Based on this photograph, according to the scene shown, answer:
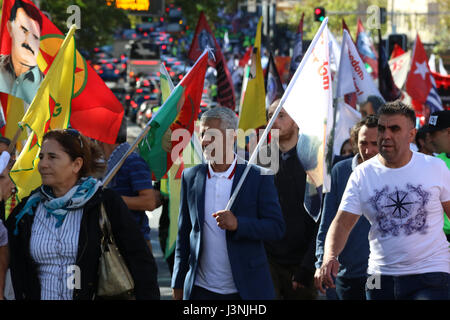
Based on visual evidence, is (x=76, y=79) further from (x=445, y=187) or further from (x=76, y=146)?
(x=445, y=187)

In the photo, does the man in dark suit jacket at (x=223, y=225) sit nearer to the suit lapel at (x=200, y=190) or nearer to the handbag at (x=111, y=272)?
the suit lapel at (x=200, y=190)

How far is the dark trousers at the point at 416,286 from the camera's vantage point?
525 cm

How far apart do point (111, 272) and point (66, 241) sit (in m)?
0.26

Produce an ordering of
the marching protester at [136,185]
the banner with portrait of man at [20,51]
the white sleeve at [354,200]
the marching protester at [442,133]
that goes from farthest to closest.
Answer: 1. the banner with portrait of man at [20,51]
2. the marching protester at [442,133]
3. the marching protester at [136,185]
4. the white sleeve at [354,200]

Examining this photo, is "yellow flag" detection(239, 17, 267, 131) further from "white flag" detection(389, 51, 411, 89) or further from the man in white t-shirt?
"white flag" detection(389, 51, 411, 89)

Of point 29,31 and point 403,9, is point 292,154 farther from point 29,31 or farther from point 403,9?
point 403,9

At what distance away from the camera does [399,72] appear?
1891 cm

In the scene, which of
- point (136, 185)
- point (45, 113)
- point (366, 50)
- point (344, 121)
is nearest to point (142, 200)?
point (136, 185)

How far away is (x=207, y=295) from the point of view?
5496 millimetres

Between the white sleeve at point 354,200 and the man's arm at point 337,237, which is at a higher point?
the white sleeve at point 354,200

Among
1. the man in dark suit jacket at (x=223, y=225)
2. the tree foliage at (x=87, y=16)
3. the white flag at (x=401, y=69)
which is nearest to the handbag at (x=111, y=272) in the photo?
the man in dark suit jacket at (x=223, y=225)

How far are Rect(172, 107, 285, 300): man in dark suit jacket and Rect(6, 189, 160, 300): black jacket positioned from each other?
0.77 metres
